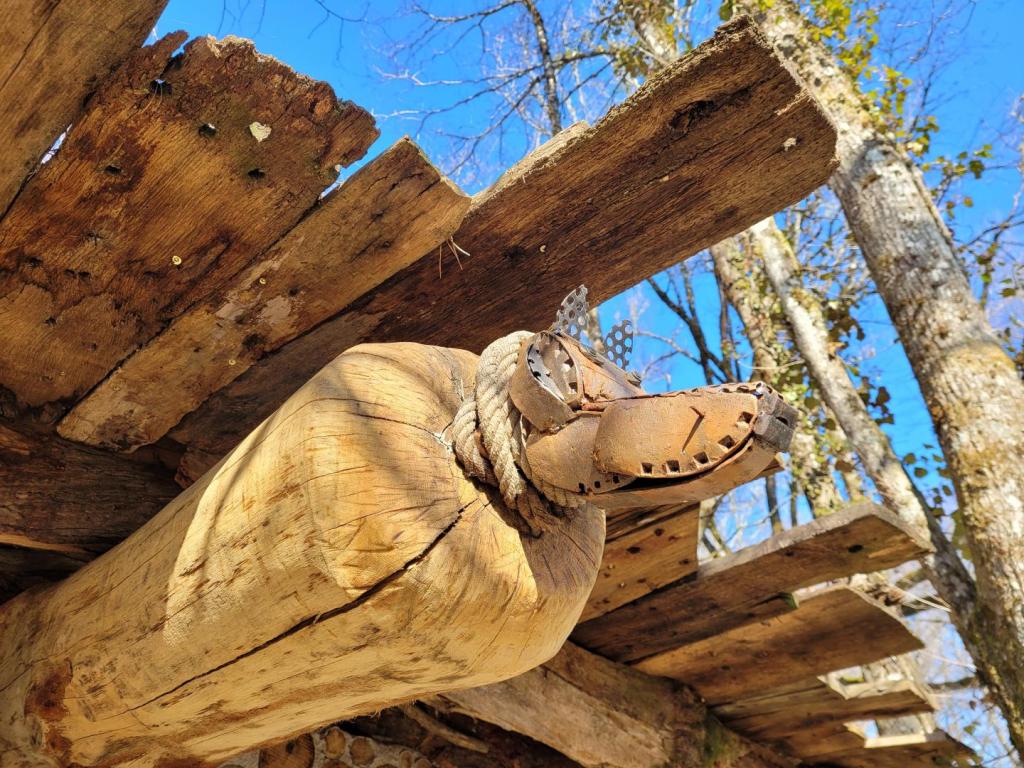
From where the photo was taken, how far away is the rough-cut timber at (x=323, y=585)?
1392mm

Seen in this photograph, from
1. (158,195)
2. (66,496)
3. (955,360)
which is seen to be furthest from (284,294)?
(955,360)

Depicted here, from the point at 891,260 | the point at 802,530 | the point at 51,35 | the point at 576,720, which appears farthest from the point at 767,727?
the point at 51,35

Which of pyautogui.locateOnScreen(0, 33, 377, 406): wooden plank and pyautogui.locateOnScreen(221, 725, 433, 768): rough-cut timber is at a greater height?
pyautogui.locateOnScreen(0, 33, 377, 406): wooden plank

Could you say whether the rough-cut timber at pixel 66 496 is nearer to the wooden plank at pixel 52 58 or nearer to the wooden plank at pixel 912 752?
the wooden plank at pixel 52 58

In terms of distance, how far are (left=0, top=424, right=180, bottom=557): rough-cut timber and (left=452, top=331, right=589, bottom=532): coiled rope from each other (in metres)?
1.13

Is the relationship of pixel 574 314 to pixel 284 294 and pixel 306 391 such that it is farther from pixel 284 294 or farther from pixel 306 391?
pixel 284 294

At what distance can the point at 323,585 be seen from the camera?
4.58 feet

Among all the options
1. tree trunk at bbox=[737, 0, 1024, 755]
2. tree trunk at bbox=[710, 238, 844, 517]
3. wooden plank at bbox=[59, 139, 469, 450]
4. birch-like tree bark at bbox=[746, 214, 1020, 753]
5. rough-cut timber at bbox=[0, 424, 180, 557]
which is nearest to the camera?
wooden plank at bbox=[59, 139, 469, 450]

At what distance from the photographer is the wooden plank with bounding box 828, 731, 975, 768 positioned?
3527 mm

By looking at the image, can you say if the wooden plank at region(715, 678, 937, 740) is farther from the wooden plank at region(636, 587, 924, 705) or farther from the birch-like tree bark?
the birch-like tree bark

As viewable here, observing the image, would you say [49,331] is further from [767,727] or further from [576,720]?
[767,727]

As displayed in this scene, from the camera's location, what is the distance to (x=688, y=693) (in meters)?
3.49

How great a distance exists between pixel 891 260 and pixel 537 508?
320 cm

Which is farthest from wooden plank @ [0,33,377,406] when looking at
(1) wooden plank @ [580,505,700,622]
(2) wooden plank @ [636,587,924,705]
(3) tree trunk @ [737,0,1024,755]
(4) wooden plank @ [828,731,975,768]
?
(4) wooden plank @ [828,731,975,768]
